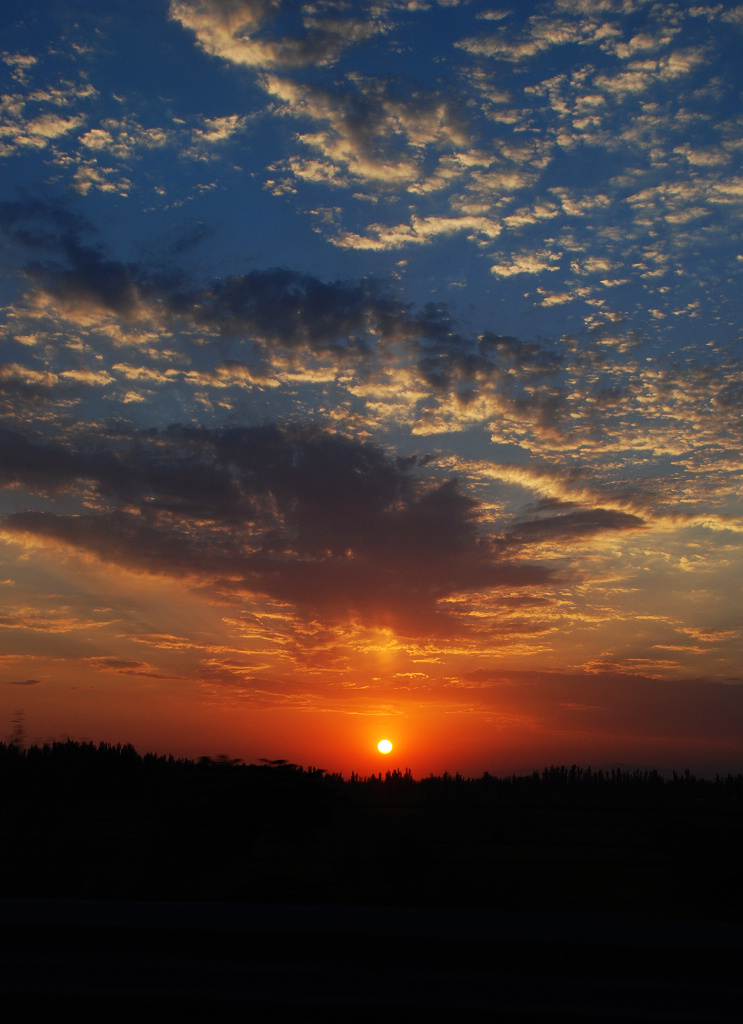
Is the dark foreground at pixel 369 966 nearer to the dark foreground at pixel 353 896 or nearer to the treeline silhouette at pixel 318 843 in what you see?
the dark foreground at pixel 353 896

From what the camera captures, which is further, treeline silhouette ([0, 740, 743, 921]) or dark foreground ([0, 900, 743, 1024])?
treeline silhouette ([0, 740, 743, 921])

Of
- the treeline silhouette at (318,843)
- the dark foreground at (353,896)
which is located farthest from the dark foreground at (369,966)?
the treeline silhouette at (318,843)

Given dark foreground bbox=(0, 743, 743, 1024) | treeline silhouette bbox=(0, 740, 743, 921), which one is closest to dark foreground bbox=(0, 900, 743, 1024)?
dark foreground bbox=(0, 743, 743, 1024)

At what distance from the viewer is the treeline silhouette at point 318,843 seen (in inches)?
194

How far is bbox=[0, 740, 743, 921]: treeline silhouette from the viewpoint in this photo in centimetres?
492

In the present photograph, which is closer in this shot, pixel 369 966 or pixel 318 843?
pixel 369 966

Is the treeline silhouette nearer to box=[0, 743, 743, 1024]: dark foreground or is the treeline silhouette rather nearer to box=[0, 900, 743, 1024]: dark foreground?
box=[0, 743, 743, 1024]: dark foreground

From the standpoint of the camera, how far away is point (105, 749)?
7.42 m

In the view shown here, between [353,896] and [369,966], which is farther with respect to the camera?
[353,896]

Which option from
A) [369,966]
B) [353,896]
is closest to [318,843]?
[353,896]

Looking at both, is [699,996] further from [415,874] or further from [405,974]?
[415,874]

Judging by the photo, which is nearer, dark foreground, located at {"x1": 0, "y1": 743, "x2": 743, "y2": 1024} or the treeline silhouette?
dark foreground, located at {"x1": 0, "y1": 743, "x2": 743, "y2": 1024}

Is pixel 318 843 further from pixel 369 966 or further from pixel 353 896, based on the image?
pixel 369 966

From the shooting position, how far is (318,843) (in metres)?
5.69
